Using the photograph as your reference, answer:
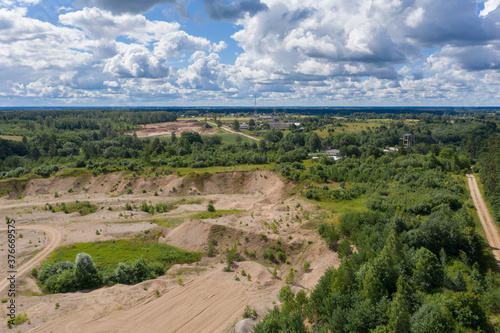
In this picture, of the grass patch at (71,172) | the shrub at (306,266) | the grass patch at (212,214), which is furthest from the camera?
the grass patch at (71,172)

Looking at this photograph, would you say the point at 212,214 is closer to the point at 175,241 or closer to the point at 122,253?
the point at 175,241

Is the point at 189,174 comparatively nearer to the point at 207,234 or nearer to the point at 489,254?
the point at 207,234

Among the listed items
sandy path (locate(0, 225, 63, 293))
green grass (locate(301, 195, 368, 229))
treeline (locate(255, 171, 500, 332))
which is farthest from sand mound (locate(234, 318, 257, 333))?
sandy path (locate(0, 225, 63, 293))

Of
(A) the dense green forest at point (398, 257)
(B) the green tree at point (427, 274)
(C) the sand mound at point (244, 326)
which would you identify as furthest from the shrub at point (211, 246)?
(B) the green tree at point (427, 274)

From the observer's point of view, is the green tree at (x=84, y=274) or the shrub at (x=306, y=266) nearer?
the green tree at (x=84, y=274)

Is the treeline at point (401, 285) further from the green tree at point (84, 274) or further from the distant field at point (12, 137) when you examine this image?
the distant field at point (12, 137)

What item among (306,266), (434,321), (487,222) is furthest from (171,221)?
(487,222)

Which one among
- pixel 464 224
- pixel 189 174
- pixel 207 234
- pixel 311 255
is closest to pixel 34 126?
pixel 189 174
